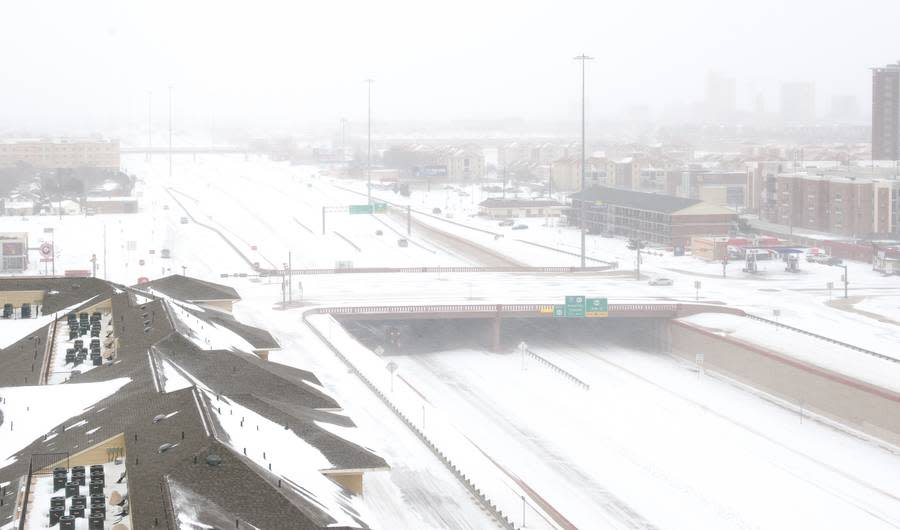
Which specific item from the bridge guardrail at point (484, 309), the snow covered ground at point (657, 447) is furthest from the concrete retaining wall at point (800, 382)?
the bridge guardrail at point (484, 309)

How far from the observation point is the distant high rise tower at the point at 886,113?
4390 inches

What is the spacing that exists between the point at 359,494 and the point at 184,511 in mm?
5706

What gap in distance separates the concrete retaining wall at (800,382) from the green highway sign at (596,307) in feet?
9.21

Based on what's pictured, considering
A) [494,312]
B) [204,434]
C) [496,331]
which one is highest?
[204,434]

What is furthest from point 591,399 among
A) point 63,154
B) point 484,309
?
point 63,154

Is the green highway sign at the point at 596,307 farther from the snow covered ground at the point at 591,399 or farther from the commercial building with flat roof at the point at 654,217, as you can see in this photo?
the commercial building with flat roof at the point at 654,217

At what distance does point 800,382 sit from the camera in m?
42.2

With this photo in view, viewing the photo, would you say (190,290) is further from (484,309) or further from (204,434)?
(204,434)

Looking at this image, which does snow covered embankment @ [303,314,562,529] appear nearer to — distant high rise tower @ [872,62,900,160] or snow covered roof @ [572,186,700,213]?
snow covered roof @ [572,186,700,213]

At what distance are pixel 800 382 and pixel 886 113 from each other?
7667cm

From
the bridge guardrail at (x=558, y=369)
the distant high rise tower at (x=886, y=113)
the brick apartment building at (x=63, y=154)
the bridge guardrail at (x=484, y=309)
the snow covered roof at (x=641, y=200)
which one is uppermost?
the distant high rise tower at (x=886, y=113)

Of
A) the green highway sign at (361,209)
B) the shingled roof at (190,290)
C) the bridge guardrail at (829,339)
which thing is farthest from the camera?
the green highway sign at (361,209)

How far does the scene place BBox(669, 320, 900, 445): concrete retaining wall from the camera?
38312mm

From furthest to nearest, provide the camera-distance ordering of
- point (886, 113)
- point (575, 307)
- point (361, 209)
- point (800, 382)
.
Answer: point (886, 113), point (361, 209), point (575, 307), point (800, 382)
